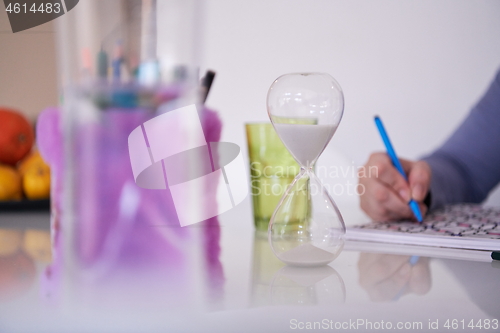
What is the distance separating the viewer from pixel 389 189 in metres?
0.69

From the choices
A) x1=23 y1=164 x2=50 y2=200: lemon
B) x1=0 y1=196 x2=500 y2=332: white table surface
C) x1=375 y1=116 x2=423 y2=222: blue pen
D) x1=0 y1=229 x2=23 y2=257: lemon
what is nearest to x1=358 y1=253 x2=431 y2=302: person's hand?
x1=0 y1=196 x2=500 y2=332: white table surface

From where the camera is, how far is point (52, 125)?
636mm

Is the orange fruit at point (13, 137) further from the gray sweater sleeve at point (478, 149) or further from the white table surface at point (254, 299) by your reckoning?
the gray sweater sleeve at point (478, 149)

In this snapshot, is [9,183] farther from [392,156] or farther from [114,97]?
[392,156]

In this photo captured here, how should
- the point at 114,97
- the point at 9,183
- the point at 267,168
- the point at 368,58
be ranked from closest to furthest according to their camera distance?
1. the point at 114,97
2. the point at 267,168
3. the point at 9,183
4. the point at 368,58

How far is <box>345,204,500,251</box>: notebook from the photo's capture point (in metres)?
0.54

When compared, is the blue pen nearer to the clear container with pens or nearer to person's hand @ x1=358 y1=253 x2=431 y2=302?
person's hand @ x1=358 y1=253 x2=431 y2=302

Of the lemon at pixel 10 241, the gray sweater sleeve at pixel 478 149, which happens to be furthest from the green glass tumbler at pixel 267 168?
the gray sweater sleeve at pixel 478 149

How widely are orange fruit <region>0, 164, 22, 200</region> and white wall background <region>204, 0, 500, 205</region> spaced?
2.89 ft

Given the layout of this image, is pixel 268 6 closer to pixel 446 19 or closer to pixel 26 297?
pixel 446 19

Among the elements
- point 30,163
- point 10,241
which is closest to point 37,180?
point 30,163

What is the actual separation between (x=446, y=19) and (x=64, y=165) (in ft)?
4.27

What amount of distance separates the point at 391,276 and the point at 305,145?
15 cm

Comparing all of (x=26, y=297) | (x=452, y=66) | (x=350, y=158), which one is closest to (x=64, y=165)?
(x=26, y=297)
